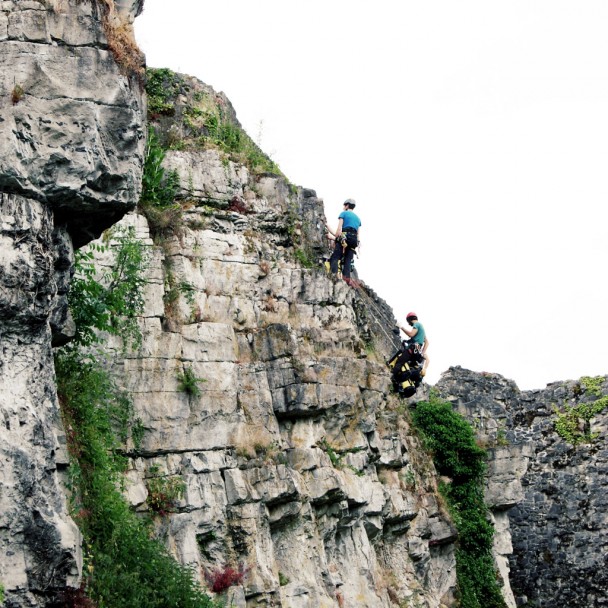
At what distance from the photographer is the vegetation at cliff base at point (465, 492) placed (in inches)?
824

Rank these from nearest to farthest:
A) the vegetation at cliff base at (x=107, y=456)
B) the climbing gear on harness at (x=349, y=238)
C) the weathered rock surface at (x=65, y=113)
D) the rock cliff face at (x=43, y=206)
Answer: the rock cliff face at (x=43, y=206)
the weathered rock surface at (x=65, y=113)
the vegetation at cliff base at (x=107, y=456)
the climbing gear on harness at (x=349, y=238)

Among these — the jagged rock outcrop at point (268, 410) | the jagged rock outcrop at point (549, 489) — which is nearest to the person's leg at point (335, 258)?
→ the jagged rock outcrop at point (268, 410)

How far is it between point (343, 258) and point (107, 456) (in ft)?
23.8

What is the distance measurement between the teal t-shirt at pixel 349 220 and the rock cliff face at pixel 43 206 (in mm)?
7282

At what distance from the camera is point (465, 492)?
21672mm

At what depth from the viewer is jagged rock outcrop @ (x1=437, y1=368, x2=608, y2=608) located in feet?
82.4

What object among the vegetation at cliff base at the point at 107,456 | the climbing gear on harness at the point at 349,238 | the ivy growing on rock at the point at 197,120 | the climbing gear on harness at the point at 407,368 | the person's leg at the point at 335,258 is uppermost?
the ivy growing on rock at the point at 197,120

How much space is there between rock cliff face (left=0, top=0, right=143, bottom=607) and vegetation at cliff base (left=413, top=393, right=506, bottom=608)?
38.8 ft

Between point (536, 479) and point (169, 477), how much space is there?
49.9 feet

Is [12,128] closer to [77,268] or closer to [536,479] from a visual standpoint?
[77,268]

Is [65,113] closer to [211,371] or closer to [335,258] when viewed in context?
[211,371]

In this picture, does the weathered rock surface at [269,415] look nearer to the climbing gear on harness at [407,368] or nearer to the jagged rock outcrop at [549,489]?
the climbing gear on harness at [407,368]

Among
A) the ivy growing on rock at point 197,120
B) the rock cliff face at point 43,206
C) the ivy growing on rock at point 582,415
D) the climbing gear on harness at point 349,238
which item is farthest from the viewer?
the ivy growing on rock at point 582,415

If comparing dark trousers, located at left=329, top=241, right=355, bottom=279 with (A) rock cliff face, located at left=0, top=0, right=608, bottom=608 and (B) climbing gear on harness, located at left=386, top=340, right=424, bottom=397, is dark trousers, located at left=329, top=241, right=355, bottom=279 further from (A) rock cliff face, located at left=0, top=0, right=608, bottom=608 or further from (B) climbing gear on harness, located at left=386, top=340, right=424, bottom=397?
(B) climbing gear on harness, located at left=386, top=340, right=424, bottom=397
